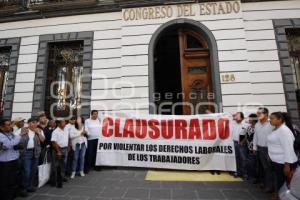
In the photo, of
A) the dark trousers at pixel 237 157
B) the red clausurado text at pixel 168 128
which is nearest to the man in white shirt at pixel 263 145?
the dark trousers at pixel 237 157

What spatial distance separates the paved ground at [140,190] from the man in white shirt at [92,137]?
0.85m

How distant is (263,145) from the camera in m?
4.98

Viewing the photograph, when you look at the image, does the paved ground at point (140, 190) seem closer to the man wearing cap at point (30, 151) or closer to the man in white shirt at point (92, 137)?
the man wearing cap at point (30, 151)

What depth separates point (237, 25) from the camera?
7977 mm

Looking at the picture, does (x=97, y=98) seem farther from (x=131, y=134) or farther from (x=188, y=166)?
(x=188, y=166)

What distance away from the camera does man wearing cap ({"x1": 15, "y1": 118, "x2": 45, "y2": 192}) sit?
5008 millimetres

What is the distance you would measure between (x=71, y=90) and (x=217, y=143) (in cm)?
604

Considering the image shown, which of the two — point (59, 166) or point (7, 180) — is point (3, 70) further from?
point (7, 180)

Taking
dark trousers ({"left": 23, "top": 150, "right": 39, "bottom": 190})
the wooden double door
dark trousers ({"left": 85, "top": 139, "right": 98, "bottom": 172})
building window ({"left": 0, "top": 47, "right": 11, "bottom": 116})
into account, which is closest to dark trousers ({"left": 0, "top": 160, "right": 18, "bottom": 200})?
dark trousers ({"left": 23, "top": 150, "right": 39, "bottom": 190})

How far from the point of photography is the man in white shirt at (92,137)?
6696mm

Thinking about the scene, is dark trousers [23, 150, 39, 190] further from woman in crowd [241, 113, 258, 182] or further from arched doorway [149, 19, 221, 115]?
woman in crowd [241, 113, 258, 182]

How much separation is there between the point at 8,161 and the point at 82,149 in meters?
2.05

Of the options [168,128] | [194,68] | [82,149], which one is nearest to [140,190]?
[168,128]

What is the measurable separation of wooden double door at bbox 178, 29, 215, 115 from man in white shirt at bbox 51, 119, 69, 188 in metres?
4.33
